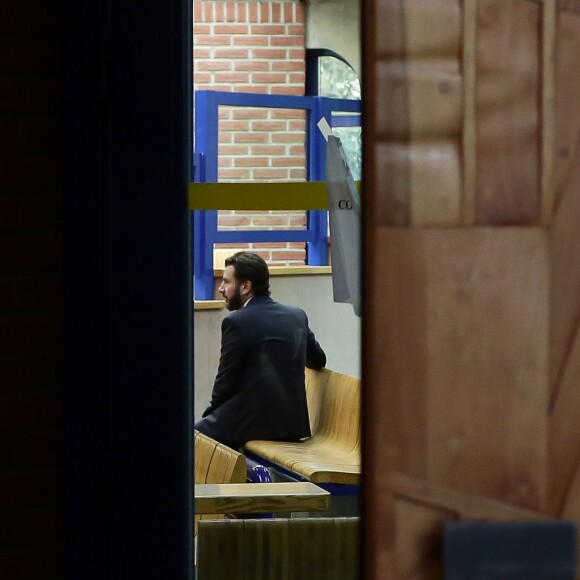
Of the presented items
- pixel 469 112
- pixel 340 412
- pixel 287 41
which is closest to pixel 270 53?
pixel 287 41

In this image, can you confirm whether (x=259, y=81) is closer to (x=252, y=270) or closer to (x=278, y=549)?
(x=252, y=270)

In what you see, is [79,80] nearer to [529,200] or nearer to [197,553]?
[197,553]

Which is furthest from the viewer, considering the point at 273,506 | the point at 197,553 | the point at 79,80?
the point at 273,506

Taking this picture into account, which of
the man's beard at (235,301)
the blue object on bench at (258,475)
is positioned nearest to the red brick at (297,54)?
the man's beard at (235,301)

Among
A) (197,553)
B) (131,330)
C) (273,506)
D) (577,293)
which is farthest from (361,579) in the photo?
(273,506)

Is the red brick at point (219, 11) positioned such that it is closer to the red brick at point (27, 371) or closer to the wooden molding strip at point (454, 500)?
the red brick at point (27, 371)

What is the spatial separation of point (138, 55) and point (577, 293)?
1393mm

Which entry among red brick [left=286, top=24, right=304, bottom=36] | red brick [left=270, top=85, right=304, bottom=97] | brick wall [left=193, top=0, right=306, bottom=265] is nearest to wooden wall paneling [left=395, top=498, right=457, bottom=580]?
brick wall [left=193, top=0, right=306, bottom=265]

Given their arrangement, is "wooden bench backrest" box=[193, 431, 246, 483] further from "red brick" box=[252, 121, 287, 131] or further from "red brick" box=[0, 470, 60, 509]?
"red brick" box=[252, 121, 287, 131]

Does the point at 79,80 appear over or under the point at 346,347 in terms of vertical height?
over

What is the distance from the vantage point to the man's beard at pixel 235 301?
4.08 meters

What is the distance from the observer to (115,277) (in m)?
2.10

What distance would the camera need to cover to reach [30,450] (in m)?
2.22

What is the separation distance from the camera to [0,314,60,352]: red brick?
220cm
